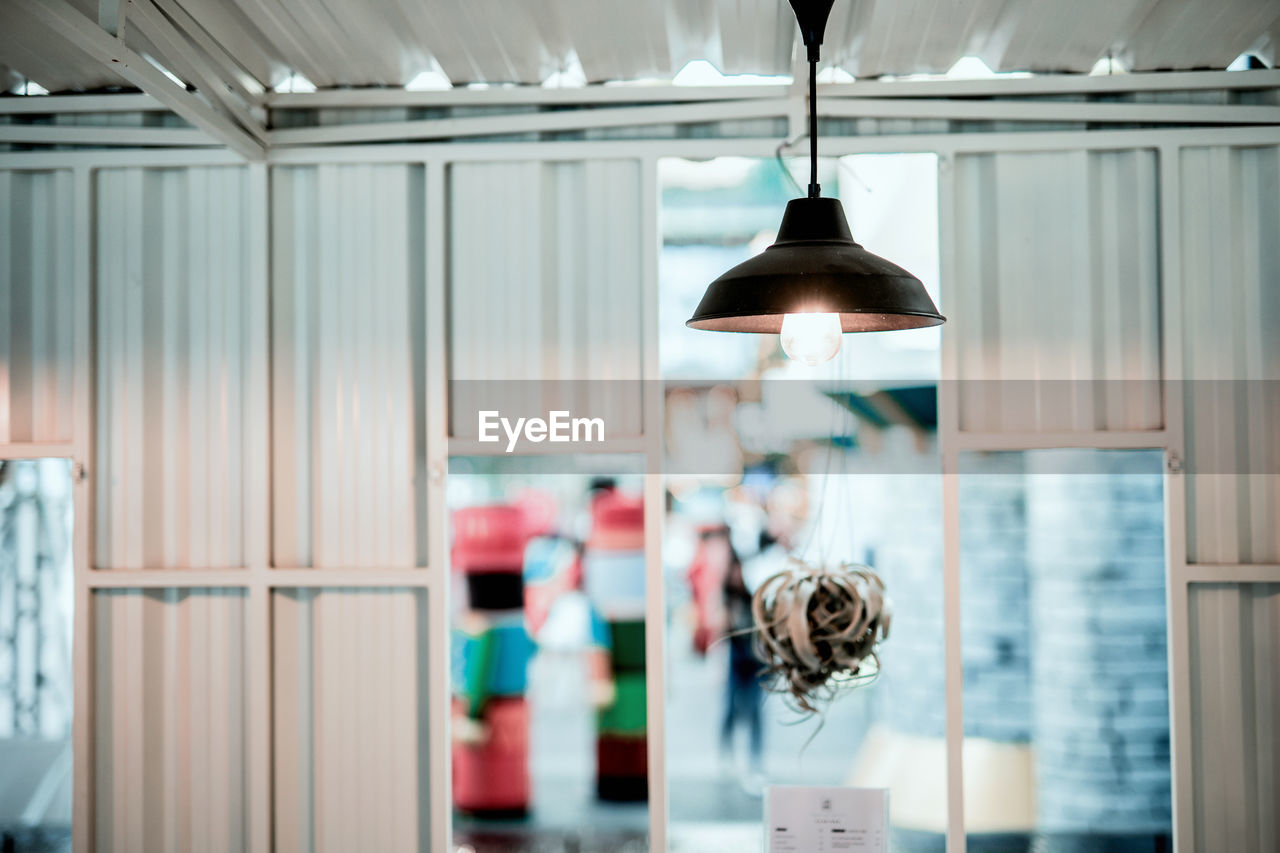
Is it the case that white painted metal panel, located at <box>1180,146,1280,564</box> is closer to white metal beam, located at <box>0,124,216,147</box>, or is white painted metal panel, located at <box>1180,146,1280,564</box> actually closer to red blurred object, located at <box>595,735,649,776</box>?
red blurred object, located at <box>595,735,649,776</box>

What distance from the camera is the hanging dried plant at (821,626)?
2.52 meters

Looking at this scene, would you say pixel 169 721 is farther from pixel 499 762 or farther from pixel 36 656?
pixel 499 762

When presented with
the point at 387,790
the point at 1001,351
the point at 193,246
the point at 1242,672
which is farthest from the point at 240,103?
the point at 1242,672

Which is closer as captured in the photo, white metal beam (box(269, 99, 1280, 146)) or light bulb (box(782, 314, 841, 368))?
light bulb (box(782, 314, 841, 368))

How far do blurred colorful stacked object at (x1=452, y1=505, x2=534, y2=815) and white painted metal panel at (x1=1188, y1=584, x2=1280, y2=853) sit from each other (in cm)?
216

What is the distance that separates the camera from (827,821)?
8.95 ft

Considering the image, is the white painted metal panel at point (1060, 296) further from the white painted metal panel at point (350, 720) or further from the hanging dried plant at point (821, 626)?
the white painted metal panel at point (350, 720)

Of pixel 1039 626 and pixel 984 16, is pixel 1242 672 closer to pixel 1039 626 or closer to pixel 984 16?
pixel 1039 626

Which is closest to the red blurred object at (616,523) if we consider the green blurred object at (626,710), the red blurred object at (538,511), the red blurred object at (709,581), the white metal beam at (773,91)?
the red blurred object at (538,511)

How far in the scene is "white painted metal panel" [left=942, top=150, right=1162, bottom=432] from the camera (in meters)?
2.82

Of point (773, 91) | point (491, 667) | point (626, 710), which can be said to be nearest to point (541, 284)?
point (773, 91)

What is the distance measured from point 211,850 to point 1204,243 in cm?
376
